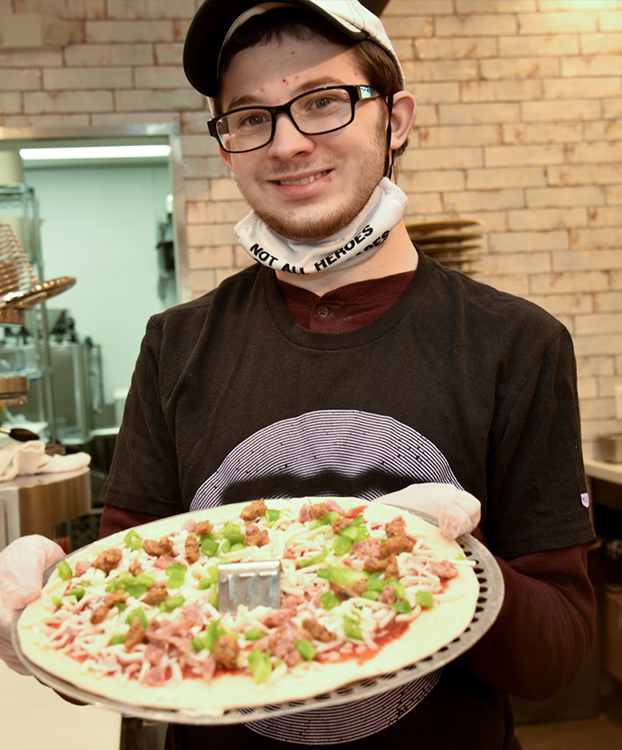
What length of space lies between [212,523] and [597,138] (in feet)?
10.6

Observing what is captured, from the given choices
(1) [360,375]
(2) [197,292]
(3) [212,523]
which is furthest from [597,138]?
(3) [212,523]

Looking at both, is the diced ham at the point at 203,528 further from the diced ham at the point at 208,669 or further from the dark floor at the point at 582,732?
the dark floor at the point at 582,732

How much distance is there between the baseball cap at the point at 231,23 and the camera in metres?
1.04

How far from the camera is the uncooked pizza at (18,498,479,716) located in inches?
27.0

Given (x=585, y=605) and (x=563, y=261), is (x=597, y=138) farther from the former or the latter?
(x=585, y=605)

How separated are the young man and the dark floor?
6.19 ft

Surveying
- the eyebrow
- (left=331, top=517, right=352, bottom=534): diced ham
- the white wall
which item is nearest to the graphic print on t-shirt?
(left=331, top=517, right=352, bottom=534): diced ham

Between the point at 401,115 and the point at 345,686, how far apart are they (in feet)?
3.21

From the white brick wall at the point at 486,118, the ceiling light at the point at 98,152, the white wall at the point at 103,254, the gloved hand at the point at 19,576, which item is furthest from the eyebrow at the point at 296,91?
the white wall at the point at 103,254

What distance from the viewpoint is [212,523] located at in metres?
1.04

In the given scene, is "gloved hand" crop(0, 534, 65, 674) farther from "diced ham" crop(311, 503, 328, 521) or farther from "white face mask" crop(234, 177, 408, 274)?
"white face mask" crop(234, 177, 408, 274)

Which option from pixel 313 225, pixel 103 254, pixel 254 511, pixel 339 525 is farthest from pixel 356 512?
pixel 103 254

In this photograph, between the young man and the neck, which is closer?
the young man

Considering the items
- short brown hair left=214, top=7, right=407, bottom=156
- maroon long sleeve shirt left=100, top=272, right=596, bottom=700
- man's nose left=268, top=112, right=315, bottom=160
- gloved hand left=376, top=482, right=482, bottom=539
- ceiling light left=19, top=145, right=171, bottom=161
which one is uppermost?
ceiling light left=19, top=145, right=171, bottom=161
